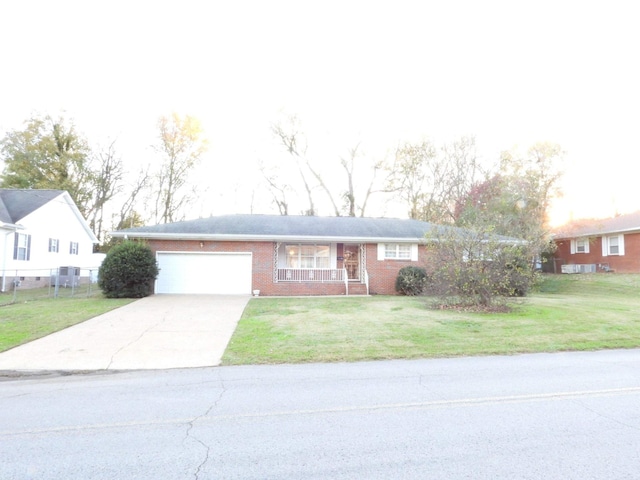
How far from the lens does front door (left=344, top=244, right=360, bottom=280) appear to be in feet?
68.8

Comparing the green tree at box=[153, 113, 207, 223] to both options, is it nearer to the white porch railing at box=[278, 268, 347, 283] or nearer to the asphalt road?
the white porch railing at box=[278, 268, 347, 283]

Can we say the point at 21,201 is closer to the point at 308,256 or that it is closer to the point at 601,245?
the point at 308,256

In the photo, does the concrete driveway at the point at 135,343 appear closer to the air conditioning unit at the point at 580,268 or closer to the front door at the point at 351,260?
the front door at the point at 351,260

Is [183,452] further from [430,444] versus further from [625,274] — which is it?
[625,274]

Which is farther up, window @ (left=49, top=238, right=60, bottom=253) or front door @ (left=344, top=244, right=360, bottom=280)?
window @ (left=49, top=238, right=60, bottom=253)

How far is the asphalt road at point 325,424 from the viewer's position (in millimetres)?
3146

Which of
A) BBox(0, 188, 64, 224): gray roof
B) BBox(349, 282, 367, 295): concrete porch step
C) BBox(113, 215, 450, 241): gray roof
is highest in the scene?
BBox(0, 188, 64, 224): gray roof

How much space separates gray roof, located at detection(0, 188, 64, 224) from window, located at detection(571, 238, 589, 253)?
33.3m

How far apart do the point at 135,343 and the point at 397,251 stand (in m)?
13.8

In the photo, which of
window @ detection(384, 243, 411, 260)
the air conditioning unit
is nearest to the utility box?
window @ detection(384, 243, 411, 260)

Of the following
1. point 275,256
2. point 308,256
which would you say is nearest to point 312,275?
point 308,256

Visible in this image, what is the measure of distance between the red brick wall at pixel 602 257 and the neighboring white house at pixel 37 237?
3055cm

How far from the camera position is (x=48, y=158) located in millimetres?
32969

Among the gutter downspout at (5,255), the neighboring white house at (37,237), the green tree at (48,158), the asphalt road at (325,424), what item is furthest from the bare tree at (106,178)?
the asphalt road at (325,424)
